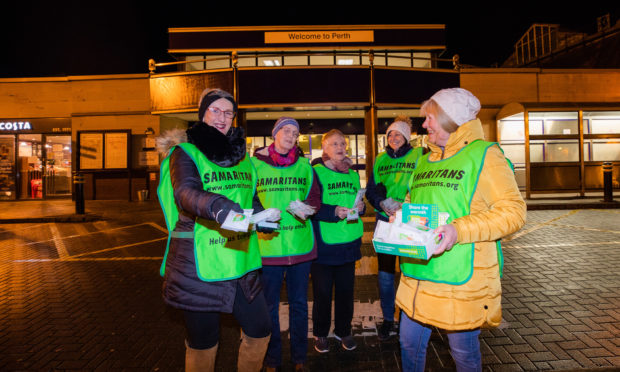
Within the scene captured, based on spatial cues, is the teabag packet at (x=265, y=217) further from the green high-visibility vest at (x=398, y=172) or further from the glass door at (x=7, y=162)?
the glass door at (x=7, y=162)

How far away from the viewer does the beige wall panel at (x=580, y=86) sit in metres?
17.6

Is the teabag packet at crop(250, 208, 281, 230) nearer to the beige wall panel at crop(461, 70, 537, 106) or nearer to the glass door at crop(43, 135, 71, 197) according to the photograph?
the beige wall panel at crop(461, 70, 537, 106)

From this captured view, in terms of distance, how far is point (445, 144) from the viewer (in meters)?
A: 2.11

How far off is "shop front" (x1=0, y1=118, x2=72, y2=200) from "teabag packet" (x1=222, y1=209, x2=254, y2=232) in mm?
20276

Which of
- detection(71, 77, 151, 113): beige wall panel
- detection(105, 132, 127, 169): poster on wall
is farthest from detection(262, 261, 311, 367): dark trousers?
detection(71, 77, 151, 113): beige wall panel

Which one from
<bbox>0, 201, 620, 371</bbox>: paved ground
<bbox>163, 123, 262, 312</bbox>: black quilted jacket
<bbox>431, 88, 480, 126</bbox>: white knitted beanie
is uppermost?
<bbox>431, 88, 480, 126</bbox>: white knitted beanie

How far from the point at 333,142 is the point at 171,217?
1.82 metres

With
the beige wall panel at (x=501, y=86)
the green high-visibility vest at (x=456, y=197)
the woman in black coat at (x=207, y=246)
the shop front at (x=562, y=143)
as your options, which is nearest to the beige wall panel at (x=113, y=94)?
the beige wall panel at (x=501, y=86)

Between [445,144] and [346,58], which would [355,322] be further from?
[346,58]

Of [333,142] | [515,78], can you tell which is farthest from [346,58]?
[333,142]

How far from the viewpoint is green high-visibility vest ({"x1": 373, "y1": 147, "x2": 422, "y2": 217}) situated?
373cm

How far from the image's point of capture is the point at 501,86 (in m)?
17.7

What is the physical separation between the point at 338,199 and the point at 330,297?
0.91 metres

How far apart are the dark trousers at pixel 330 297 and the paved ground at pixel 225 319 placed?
226mm
